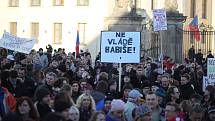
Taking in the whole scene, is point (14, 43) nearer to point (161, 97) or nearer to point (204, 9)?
point (161, 97)

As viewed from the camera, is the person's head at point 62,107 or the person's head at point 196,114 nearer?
the person's head at point 62,107

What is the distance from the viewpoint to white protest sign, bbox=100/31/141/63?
17.6m

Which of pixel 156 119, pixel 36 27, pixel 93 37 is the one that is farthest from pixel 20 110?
pixel 36 27

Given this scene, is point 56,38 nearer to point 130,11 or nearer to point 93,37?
point 93,37

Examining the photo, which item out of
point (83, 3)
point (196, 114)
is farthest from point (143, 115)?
point (83, 3)

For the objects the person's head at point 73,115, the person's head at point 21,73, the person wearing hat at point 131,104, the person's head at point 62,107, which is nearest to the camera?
the person's head at point 73,115

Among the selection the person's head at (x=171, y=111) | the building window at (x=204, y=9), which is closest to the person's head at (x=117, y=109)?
the person's head at (x=171, y=111)

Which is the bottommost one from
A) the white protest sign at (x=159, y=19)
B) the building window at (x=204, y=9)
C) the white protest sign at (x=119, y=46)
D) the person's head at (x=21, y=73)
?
the person's head at (x=21, y=73)

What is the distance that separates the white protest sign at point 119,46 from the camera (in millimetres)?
17625

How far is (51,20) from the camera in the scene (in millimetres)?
56406

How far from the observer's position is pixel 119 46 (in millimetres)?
17672

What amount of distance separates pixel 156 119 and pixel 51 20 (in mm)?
44660

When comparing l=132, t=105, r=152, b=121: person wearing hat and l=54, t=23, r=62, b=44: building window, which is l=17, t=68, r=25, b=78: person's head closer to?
l=132, t=105, r=152, b=121: person wearing hat

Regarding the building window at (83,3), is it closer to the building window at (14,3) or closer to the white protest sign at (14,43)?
the building window at (14,3)
